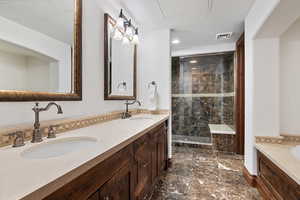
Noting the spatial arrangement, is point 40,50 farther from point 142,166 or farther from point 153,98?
point 153,98

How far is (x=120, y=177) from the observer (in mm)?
845

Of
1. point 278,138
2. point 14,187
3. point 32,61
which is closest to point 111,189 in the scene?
point 14,187

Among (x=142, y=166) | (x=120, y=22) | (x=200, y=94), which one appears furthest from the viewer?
(x=200, y=94)

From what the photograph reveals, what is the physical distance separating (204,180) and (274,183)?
0.75 meters

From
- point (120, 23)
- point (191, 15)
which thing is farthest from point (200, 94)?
point (120, 23)

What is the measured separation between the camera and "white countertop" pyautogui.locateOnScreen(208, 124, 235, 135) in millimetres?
2853

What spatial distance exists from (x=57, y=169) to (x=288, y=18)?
2085 millimetres

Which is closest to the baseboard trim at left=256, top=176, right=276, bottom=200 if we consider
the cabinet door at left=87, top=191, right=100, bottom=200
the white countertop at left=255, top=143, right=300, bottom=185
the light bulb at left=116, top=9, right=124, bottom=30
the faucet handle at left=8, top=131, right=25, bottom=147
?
the white countertop at left=255, top=143, right=300, bottom=185

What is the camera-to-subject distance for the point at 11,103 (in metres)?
0.82

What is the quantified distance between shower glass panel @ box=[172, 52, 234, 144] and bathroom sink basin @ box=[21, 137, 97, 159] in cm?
273

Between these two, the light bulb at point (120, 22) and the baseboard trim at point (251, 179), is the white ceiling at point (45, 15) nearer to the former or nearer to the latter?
the light bulb at point (120, 22)

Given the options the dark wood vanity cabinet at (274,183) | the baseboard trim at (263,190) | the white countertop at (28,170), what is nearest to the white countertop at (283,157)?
the dark wood vanity cabinet at (274,183)

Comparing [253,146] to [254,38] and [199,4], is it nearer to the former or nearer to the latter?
[254,38]

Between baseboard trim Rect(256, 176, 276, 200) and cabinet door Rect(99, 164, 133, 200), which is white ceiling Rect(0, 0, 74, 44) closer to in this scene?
cabinet door Rect(99, 164, 133, 200)
